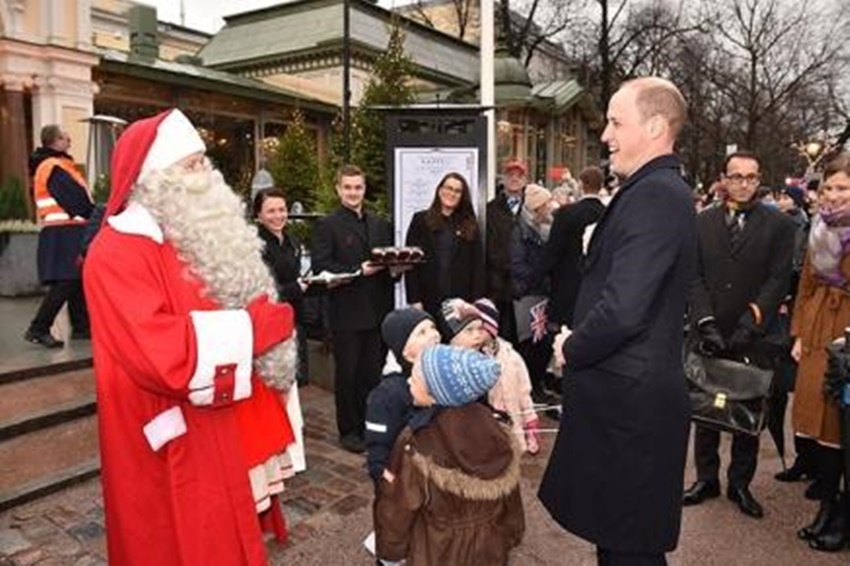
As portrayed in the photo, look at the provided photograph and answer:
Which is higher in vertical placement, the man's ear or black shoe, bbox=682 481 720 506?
the man's ear

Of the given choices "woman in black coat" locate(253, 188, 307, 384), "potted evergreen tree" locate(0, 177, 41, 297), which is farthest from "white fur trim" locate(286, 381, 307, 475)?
"potted evergreen tree" locate(0, 177, 41, 297)

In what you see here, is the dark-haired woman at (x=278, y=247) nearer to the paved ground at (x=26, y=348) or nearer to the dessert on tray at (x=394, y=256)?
the dessert on tray at (x=394, y=256)

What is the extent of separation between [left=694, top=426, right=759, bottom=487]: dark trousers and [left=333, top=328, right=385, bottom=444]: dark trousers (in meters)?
2.34

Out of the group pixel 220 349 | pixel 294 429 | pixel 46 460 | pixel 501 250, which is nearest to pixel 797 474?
pixel 501 250

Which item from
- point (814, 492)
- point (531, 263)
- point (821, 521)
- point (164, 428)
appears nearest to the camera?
point (164, 428)

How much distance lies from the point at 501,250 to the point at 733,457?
2792 millimetres

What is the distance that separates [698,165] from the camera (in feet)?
131

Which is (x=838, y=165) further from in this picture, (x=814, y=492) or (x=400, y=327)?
(x=400, y=327)

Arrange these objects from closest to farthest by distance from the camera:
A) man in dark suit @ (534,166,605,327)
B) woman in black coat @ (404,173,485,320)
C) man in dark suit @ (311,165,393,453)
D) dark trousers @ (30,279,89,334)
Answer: man in dark suit @ (311,165,393,453)
woman in black coat @ (404,173,485,320)
man in dark suit @ (534,166,605,327)
dark trousers @ (30,279,89,334)

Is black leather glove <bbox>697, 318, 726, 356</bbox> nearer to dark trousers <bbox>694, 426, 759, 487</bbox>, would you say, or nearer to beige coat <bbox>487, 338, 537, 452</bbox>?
dark trousers <bbox>694, 426, 759, 487</bbox>

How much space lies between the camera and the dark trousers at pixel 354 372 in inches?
209

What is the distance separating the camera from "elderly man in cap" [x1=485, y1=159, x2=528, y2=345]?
21.4ft

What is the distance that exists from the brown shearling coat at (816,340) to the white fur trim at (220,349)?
325 cm

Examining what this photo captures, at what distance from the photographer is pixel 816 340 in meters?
4.15
